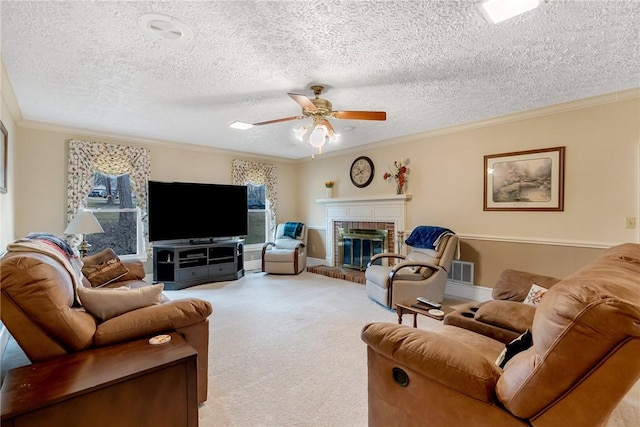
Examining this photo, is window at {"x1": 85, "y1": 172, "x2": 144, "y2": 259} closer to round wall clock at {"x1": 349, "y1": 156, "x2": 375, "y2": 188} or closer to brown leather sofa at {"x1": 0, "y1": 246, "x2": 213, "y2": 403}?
brown leather sofa at {"x1": 0, "y1": 246, "x2": 213, "y2": 403}

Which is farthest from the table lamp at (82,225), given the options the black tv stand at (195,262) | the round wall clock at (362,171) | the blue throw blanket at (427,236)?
the blue throw blanket at (427,236)

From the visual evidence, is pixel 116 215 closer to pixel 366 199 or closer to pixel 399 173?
pixel 366 199

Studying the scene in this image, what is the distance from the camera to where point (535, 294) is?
2244mm

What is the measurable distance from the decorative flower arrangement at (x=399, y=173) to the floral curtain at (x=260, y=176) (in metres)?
2.59

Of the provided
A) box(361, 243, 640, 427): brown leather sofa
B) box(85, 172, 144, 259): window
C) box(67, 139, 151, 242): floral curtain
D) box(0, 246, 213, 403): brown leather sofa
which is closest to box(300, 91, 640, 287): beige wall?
box(361, 243, 640, 427): brown leather sofa

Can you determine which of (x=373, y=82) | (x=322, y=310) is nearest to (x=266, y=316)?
(x=322, y=310)

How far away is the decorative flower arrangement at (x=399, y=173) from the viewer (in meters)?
4.91

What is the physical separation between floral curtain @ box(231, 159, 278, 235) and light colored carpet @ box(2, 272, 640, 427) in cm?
239

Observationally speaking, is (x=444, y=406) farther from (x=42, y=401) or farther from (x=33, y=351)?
(x=33, y=351)

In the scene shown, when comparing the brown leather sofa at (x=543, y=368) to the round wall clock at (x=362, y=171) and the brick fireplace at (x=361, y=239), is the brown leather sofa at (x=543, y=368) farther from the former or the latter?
the round wall clock at (x=362, y=171)

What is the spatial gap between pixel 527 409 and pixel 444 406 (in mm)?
305

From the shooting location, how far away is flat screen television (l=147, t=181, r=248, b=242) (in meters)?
4.81

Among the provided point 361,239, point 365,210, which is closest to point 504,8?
point 365,210

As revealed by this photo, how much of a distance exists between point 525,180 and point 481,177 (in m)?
0.52
